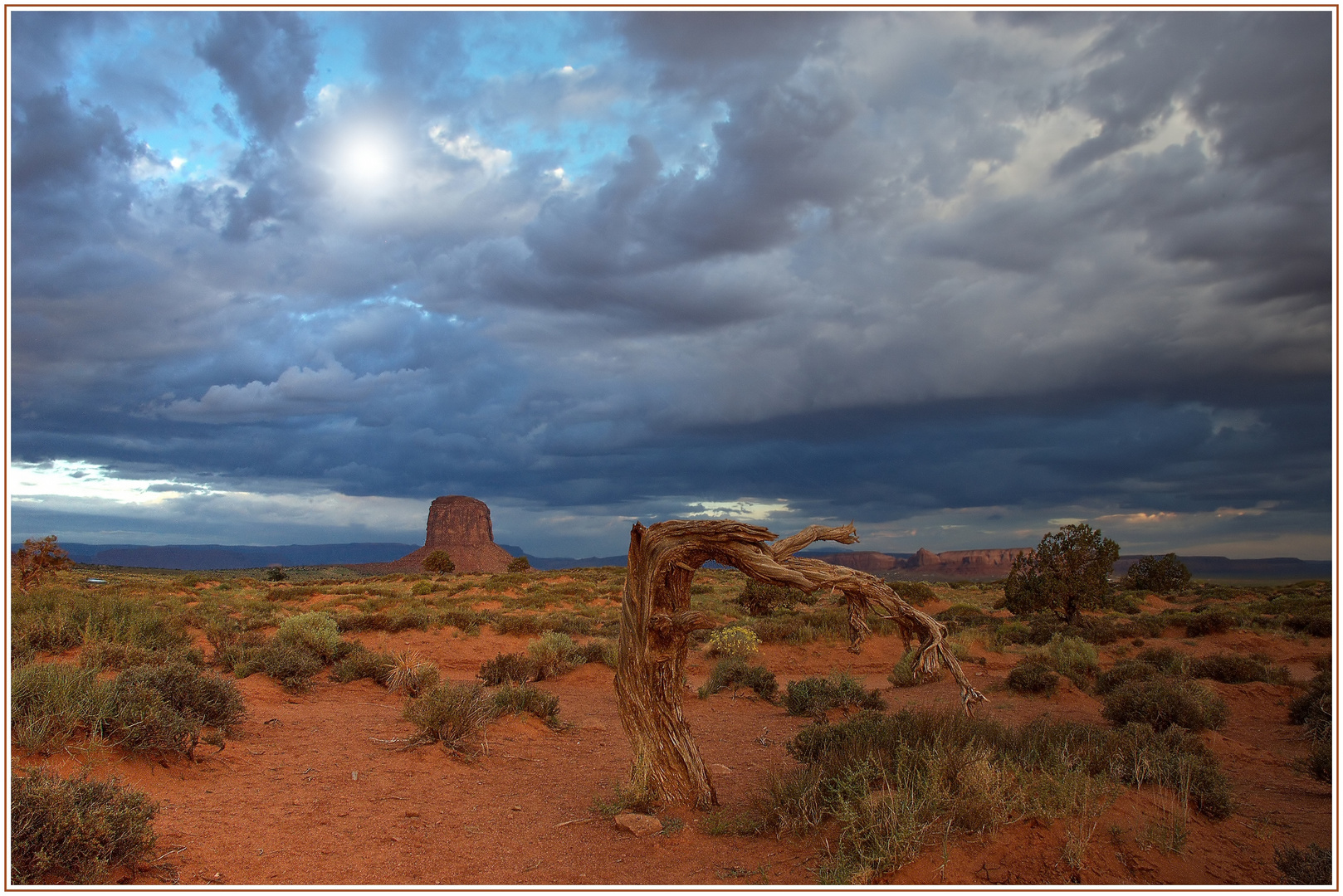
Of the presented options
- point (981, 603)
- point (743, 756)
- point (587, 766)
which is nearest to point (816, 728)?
point (743, 756)

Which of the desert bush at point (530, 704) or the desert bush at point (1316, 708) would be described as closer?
the desert bush at point (1316, 708)

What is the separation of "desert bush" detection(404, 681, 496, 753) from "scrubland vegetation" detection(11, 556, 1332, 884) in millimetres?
28

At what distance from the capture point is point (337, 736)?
10211 mm

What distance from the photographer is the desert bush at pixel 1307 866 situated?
5.11 m

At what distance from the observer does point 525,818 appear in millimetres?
7477

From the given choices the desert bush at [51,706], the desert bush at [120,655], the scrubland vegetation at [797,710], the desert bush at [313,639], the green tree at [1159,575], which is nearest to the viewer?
the scrubland vegetation at [797,710]

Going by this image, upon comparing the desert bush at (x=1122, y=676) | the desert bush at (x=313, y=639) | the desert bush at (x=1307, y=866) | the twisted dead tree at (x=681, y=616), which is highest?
the twisted dead tree at (x=681, y=616)

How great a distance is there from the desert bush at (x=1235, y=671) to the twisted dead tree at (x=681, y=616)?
12.1m

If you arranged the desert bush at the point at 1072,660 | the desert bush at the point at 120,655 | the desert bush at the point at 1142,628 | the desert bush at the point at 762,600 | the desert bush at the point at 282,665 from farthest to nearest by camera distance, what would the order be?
the desert bush at the point at 762,600 < the desert bush at the point at 1142,628 < the desert bush at the point at 1072,660 < the desert bush at the point at 282,665 < the desert bush at the point at 120,655

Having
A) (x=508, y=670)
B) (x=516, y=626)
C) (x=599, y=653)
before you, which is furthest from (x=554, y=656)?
(x=516, y=626)

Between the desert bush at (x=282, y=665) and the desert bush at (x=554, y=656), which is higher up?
the desert bush at (x=282, y=665)

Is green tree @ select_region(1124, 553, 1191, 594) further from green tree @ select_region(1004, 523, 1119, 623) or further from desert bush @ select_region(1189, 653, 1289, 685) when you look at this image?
desert bush @ select_region(1189, 653, 1289, 685)

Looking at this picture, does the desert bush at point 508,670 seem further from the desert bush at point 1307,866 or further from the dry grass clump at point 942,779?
the desert bush at point 1307,866

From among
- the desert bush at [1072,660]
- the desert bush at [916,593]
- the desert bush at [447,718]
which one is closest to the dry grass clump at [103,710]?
the desert bush at [447,718]
